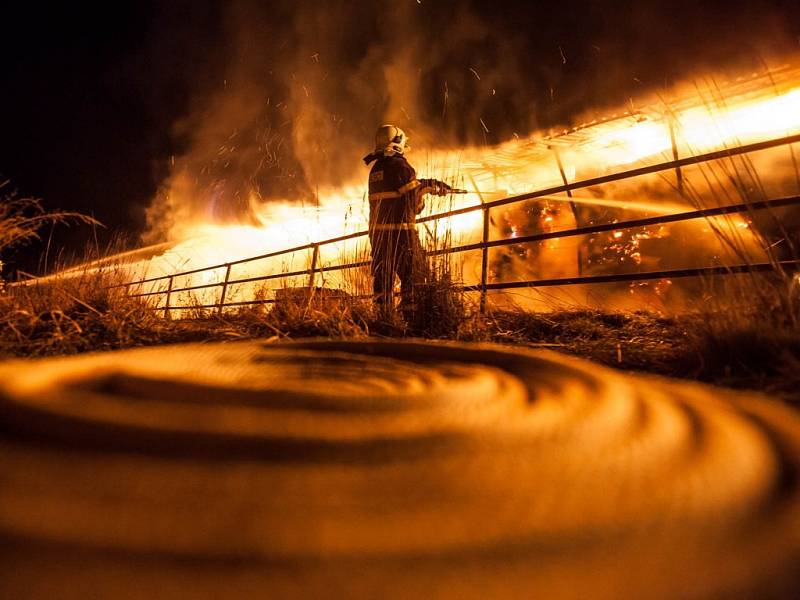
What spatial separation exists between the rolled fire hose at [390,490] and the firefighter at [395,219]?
1646 millimetres

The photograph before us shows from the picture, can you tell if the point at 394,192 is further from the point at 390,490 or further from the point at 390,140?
the point at 390,490

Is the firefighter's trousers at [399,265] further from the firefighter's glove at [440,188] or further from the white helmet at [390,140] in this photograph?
the white helmet at [390,140]

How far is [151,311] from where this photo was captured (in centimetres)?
279

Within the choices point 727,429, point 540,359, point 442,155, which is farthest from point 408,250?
point 727,429

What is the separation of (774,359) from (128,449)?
1896mm

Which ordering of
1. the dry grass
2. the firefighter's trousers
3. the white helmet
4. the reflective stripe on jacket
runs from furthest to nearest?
the white helmet
the reflective stripe on jacket
the firefighter's trousers
the dry grass

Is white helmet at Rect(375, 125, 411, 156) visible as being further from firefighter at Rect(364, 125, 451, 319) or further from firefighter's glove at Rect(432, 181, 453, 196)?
firefighter's glove at Rect(432, 181, 453, 196)

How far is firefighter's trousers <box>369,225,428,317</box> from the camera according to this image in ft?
8.75

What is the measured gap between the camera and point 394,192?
3.82 metres

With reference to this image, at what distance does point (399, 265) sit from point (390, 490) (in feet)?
9.01

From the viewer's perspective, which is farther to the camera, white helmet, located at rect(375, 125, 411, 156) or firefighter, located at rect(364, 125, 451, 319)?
white helmet, located at rect(375, 125, 411, 156)

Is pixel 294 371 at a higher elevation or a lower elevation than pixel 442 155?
lower

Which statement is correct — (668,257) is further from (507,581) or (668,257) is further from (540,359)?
(507,581)

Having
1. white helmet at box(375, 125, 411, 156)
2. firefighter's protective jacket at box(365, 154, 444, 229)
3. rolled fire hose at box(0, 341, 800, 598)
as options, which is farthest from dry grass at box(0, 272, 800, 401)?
white helmet at box(375, 125, 411, 156)
